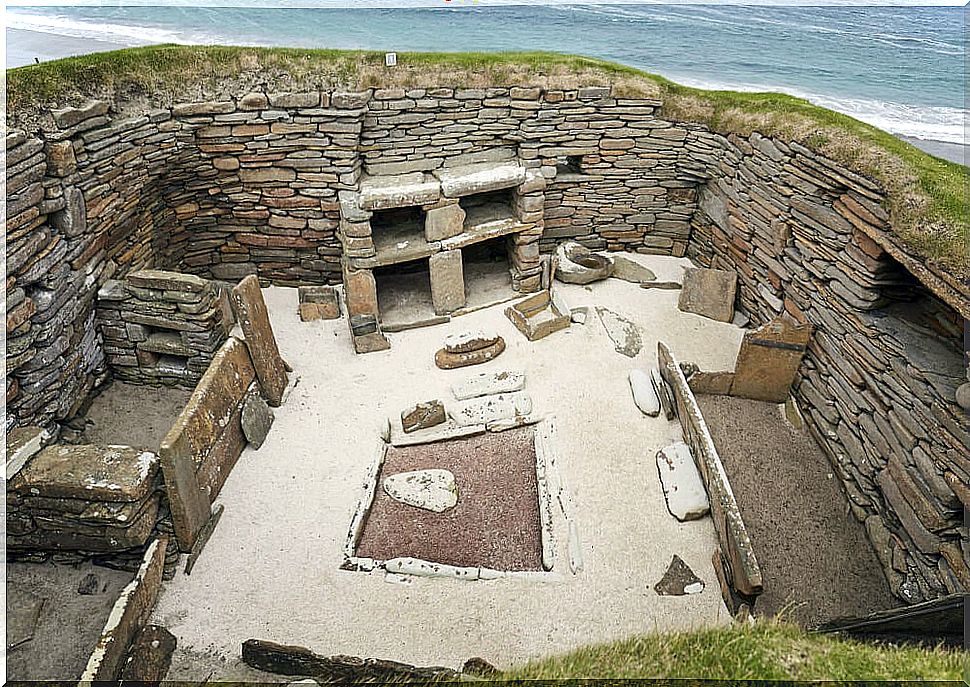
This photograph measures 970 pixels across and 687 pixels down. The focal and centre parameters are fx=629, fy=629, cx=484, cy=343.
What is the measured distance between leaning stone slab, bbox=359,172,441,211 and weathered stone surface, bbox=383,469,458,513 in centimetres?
325

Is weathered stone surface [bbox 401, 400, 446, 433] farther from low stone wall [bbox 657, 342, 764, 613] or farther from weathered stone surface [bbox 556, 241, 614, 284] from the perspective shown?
weathered stone surface [bbox 556, 241, 614, 284]

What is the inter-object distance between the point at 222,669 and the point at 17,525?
2.01 m

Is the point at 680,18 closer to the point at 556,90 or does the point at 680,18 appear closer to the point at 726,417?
the point at 556,90

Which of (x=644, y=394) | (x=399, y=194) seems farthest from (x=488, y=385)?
(x=399, y=194)

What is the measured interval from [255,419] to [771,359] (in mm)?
5271

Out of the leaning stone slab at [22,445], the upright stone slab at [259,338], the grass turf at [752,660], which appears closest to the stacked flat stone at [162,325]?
the upright stone slab at [259,338]

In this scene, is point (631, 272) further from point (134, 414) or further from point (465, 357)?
point (134, 414)

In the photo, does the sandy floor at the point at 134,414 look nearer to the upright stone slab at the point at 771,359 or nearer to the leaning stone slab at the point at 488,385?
the leaning stone slab at the point at 488,385

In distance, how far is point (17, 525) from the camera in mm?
4754

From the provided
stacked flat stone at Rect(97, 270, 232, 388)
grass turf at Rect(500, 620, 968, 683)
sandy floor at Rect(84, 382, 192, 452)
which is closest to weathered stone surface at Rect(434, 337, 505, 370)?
stacked flat stone at Rect(97, 270, 232, 388)

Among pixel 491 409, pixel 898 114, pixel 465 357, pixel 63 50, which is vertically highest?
pixel 63 50

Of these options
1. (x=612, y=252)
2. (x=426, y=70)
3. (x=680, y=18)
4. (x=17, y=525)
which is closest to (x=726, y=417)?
(x=612, y=252)

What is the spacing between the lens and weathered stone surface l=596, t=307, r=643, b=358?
7.28 meters

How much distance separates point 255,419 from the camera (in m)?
6.14
